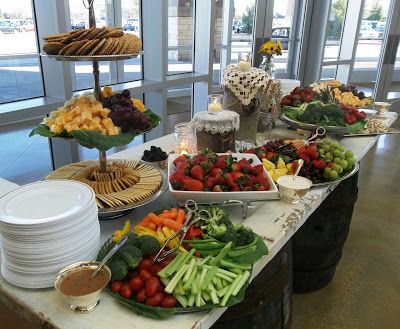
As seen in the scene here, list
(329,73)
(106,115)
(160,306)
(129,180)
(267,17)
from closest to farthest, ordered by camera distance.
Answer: (160,306)
(106,115)
(129,180)
(267,17)
(329,73)

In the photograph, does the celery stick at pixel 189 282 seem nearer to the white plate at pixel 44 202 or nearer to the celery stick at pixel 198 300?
the celery stick at pixel 198 300

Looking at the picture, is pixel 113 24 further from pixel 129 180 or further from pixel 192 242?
pixel 192 242

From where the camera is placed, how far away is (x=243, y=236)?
941 mm

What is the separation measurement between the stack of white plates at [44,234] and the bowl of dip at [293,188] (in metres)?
0.62

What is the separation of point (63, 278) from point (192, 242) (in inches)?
12.0

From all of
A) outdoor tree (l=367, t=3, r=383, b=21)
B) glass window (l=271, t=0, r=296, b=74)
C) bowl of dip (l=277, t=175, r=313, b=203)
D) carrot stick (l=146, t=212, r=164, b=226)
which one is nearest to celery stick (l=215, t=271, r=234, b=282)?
carrot stick (l=146, t=212, r=164, b=226)

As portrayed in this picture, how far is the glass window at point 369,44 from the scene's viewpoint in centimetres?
538

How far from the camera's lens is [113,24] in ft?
9.68

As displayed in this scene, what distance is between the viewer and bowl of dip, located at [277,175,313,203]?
3.94ft

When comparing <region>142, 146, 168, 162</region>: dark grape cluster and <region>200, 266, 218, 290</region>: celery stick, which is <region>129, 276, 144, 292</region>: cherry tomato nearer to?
<region>200, 266, 218, 290</region>: celery stick

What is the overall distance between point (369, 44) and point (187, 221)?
18.8 ft

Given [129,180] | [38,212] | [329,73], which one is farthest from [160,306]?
[329,73]

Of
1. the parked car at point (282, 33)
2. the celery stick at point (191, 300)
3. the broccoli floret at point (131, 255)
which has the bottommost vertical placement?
the celery stick at point (191, 300)

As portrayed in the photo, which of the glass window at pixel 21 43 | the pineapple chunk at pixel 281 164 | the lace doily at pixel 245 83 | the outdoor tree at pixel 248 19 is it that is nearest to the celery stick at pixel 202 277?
the pineapple chunk at pixel 281 164
